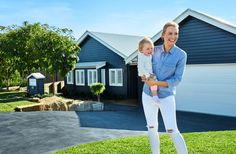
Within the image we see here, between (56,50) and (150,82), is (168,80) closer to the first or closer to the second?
(150,82)

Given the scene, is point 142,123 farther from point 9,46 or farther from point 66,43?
point 9,46

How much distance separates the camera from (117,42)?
24000 mm

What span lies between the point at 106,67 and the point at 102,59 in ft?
3.24

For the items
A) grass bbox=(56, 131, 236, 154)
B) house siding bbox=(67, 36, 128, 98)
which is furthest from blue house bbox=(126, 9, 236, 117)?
house siding bbox=(67, 36, 128, 98)

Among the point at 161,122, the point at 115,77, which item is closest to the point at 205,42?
the point at 161,122

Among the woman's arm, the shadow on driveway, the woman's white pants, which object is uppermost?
the woman's arm

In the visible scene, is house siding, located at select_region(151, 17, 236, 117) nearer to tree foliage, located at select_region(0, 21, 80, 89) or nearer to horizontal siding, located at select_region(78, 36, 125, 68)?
Answer: horizontal siding, located at select_region(78, 36, 125, 68)

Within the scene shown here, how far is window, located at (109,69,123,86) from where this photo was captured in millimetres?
22069

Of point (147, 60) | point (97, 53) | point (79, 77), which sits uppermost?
point (97, 53)

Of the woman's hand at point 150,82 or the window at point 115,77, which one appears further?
the window at point 115,77

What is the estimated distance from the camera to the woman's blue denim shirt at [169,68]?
433 centimetres

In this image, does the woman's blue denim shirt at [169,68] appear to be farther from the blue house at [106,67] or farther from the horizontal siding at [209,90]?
the blue house at [106,67]

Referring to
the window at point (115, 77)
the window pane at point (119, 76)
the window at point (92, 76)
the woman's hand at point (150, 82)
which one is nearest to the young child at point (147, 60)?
the woman's hand at point (150, 82)

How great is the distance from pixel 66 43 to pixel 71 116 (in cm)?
1007
